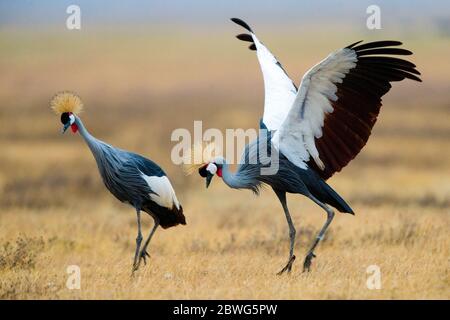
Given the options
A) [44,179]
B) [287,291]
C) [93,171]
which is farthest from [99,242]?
[93,171]

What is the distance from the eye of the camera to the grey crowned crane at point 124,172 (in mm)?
8023

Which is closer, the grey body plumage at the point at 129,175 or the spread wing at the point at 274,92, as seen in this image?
the grey body plumage at the point at 129,175

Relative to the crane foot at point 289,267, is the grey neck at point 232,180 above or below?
above

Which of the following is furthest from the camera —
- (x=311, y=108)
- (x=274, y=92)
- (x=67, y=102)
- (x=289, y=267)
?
(x=274, y=92)

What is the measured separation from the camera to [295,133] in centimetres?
795

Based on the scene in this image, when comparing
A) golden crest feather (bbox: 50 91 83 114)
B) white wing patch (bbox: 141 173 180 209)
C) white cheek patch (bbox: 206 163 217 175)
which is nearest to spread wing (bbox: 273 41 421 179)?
white cheek patch (bbox: 206 163 217 175)

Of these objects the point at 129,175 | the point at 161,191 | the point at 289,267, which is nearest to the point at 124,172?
the point at 129,175

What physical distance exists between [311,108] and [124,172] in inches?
61.4

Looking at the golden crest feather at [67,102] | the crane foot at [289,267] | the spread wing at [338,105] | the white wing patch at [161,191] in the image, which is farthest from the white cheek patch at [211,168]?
the golden crest feather at [67,102]

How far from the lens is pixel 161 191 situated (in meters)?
8.14

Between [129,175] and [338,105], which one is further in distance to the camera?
[129,175]

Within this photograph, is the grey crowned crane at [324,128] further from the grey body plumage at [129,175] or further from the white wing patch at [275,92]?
the grey body plumage at [129,175]

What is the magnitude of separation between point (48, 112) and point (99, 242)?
14.5 meters

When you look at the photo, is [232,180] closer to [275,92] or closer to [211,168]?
[211,168]
